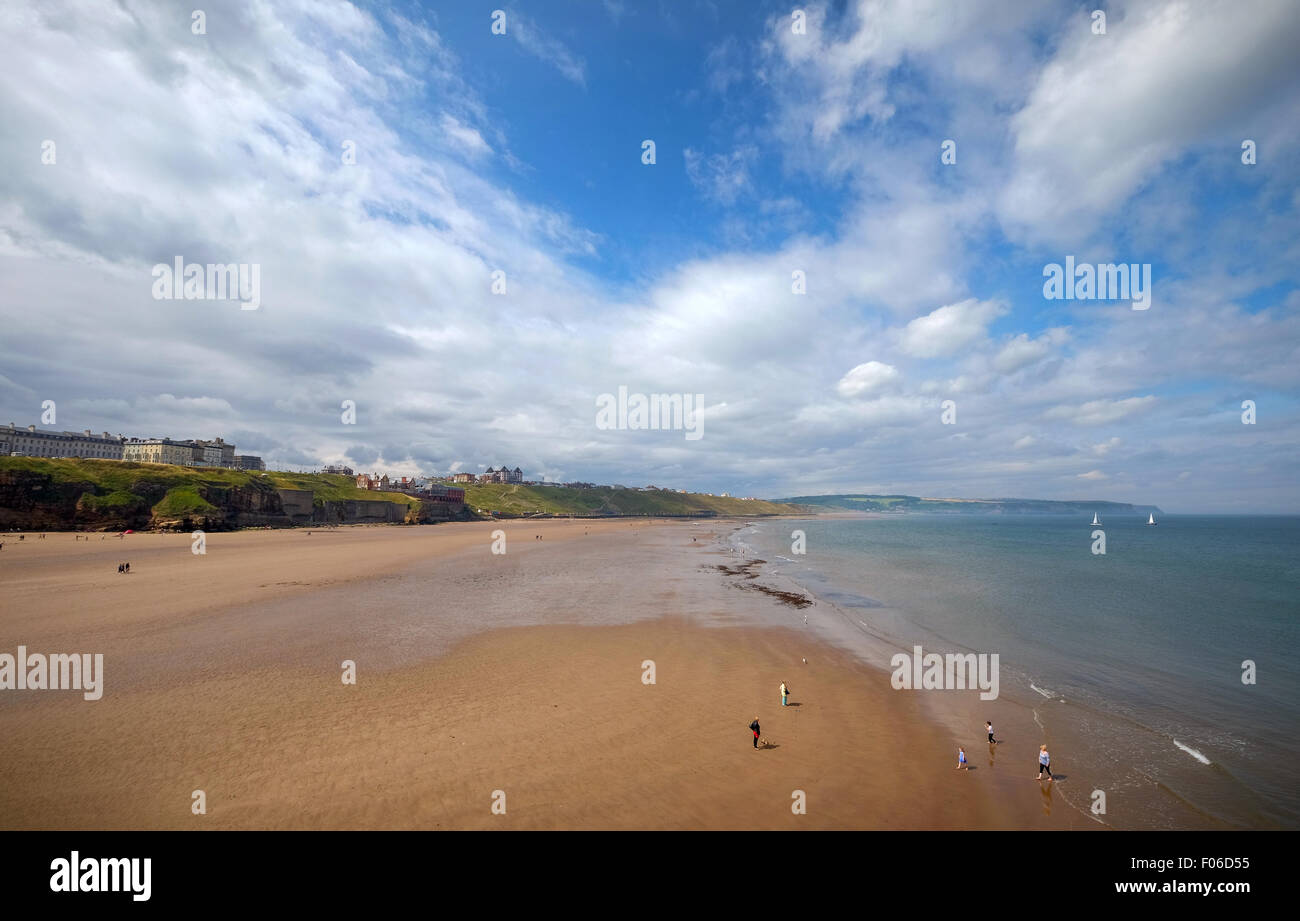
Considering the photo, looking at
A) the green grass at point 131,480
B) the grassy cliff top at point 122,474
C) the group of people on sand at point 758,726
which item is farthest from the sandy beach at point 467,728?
the grassy cliff top at point 122,474

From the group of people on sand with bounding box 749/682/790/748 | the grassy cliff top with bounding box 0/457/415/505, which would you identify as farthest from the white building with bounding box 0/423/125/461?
the group of people on sand with bounding box 749/682/790/748

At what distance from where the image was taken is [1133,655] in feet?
89.0

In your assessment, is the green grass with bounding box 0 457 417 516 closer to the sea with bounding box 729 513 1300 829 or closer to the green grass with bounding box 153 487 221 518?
the green grass with bounding box 153 487 221 518

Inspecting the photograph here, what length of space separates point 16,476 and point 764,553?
11111 cm

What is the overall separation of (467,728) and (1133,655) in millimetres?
33722

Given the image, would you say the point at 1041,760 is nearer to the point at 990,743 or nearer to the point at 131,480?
the point at 990,743

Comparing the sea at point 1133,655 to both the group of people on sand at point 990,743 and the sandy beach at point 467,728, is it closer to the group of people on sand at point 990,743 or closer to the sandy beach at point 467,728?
the group of people on sand at point 990,743

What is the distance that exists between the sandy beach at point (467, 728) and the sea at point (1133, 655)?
9.87ft

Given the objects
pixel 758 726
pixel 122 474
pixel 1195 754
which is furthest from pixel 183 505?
pixel 1195 754

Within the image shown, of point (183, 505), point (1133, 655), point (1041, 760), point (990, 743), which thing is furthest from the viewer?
point (183, 505)

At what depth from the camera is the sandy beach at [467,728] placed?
39.9 ft

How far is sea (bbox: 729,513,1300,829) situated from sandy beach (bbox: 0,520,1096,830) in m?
3.01

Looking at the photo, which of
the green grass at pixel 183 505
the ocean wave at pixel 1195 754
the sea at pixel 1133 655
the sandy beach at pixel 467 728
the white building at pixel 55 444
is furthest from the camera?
the white building at pixel 55 444
